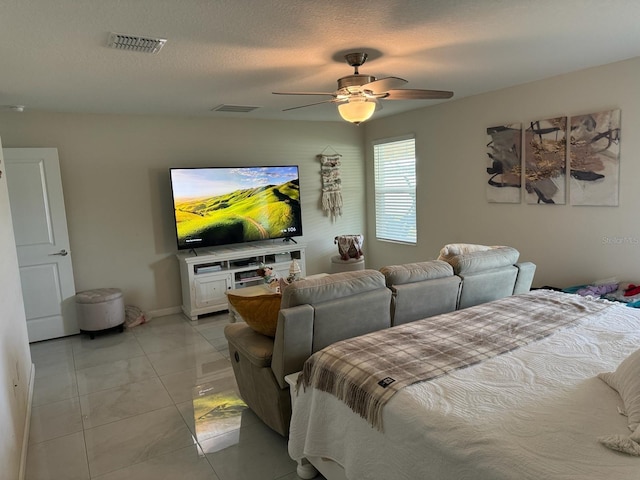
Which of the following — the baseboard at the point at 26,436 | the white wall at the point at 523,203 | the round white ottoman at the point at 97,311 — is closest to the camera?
the baseboard at the point at 26,436

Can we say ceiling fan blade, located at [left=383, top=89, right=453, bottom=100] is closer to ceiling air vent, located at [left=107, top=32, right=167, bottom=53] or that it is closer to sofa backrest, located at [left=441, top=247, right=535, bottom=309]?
sofa backrest, located at [left=441, top=247, right=535, bottom=309]

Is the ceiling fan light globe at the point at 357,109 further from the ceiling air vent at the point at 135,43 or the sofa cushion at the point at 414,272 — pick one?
the ceiling air vent at the point at 135,43

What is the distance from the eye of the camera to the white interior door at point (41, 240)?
435 cm

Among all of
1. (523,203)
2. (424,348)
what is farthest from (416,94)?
(523,203)

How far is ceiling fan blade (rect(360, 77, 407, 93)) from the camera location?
2.77m

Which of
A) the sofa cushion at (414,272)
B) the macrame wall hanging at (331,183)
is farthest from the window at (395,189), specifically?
the sofa cushion at (414,272)

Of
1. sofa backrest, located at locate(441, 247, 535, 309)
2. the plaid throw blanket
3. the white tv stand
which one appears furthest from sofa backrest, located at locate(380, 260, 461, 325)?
the white tv stand

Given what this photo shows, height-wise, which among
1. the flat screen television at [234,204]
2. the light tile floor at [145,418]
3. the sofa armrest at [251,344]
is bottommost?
the light tile floor at [145,418]

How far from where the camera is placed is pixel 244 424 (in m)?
2.83

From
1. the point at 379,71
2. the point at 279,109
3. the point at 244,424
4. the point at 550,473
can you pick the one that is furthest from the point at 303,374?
the point at 279,109

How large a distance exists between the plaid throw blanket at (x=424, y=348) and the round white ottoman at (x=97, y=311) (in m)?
3.23

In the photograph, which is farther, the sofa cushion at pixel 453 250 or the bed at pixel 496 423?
the sofa cushion at pixel 453 250

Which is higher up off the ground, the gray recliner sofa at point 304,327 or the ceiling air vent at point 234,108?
the ceiling air vent at point 234,108

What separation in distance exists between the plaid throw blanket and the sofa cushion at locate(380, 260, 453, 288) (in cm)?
30
